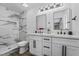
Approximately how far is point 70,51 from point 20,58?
37.0 inches

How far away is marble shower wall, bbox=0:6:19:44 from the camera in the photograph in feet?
3.76

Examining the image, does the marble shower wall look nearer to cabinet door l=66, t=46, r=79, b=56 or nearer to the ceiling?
the ceiling

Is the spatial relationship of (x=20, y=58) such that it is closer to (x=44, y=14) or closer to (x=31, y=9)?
(x=31, y=9)

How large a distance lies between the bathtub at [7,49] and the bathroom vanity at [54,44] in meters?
0.33

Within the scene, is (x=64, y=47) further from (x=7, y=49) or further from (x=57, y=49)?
(x=7, y=49)

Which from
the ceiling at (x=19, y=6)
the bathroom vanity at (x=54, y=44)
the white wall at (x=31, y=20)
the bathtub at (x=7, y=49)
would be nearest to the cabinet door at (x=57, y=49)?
the bathroom vanity at (x=54, y=44)

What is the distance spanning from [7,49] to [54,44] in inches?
38.6

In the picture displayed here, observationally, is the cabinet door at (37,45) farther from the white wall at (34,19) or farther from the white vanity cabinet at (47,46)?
the white wall at (34,19)

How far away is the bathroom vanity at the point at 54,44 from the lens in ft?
3.45

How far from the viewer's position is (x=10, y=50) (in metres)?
1.20

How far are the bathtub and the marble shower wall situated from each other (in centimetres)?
10

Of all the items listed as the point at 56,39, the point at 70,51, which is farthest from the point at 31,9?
the point at 70,51

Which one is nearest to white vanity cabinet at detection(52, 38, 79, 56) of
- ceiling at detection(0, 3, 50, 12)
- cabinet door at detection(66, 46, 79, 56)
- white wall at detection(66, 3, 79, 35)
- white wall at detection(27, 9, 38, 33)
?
cabinet door at detection(66, 46, 79, 56)

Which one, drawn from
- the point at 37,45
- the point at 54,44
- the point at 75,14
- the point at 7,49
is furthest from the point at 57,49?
the point at 7,49
